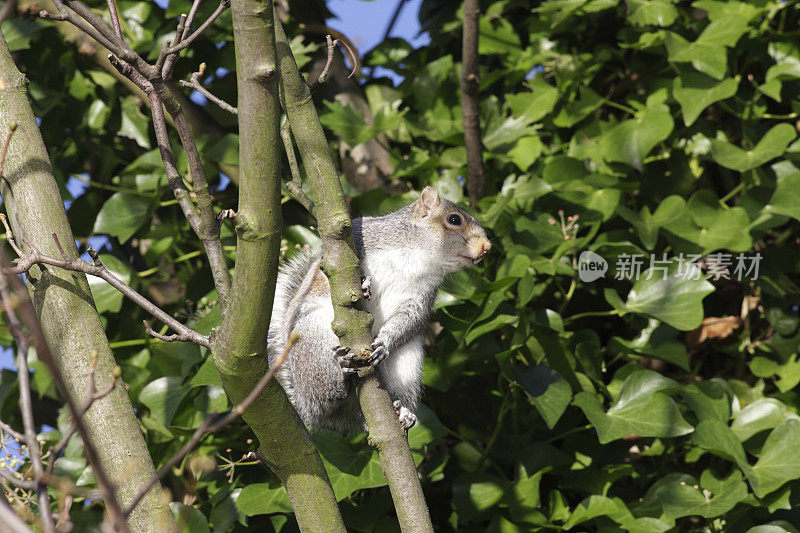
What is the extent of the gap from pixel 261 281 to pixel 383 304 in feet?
2.47

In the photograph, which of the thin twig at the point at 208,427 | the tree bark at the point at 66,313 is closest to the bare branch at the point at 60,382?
the thin twig at the point at 208,427

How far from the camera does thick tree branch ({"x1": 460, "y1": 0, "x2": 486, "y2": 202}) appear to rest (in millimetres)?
1837

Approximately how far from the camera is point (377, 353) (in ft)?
4.42

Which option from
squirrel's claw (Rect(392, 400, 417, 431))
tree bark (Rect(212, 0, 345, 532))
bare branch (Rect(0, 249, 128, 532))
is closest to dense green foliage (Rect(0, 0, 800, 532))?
squirrel's claw (Rect(392, 400, 417, 431))

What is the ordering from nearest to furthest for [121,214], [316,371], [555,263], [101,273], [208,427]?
[208,427] < [101,273] < [316,371] < [555,263] < [121,214]

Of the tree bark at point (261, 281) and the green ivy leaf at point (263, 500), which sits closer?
the tree bark at point (261, 281)

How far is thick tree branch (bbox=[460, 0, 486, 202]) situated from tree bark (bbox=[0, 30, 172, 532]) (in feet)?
3.24

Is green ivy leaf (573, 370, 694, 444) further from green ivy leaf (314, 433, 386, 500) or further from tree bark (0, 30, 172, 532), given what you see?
tree bark (0, 30, 172, 532)

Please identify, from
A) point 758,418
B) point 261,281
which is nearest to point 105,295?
point 261,281

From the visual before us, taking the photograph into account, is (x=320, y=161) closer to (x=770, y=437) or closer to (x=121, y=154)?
(x=770, y=437)

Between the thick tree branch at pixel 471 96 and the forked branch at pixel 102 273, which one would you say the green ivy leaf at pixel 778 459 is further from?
the forked branch at pixel 102 273

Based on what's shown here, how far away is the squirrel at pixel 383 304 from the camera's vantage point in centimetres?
160

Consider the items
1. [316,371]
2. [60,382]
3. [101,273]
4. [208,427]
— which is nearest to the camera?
[60,382]

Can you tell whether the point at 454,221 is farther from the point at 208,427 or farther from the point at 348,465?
the point at 208,427
